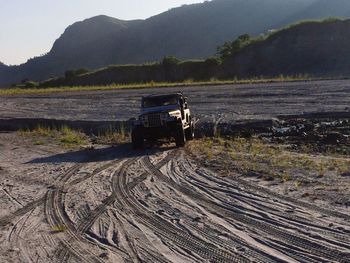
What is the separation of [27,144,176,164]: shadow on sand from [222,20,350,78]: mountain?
44544 millimetres

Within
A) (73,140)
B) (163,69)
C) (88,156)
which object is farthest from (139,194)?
(163,69)

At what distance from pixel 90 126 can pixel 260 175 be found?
1953cm

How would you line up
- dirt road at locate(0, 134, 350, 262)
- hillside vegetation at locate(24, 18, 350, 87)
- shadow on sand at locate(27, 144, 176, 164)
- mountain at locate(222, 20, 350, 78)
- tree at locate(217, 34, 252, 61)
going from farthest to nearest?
1. tree at locate(217, 34, 252, 61)
2. hillside vegetation at locate(24, 18, 350, 87)
3. mountain at locate(222, 20, 350, 78)
4. shadow on sand at locate(27, 144, 176, 164)
5. dirt road at locate(0, 134, 350, 262)

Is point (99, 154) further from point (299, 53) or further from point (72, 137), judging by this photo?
point (299, 53)

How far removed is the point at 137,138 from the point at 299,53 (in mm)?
54290

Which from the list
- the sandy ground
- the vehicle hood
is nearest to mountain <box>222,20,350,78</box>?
the vehicle hood

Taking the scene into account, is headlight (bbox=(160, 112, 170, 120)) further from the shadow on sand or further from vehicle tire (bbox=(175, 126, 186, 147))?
the shadow on sand

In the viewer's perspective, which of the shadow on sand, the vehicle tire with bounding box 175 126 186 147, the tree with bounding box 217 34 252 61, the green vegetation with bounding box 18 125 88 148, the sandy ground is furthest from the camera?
the tree with bounding box 217 34 252 61

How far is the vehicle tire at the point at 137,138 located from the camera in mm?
22641

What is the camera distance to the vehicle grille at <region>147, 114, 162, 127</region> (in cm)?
2269

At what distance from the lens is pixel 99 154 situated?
21.8m

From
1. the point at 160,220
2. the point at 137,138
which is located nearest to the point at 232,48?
the point at 137,138

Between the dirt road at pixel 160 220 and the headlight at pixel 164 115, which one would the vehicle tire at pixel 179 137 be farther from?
the dirt road at pixel 160 220

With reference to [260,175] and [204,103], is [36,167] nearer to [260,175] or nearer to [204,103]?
[260,175]
